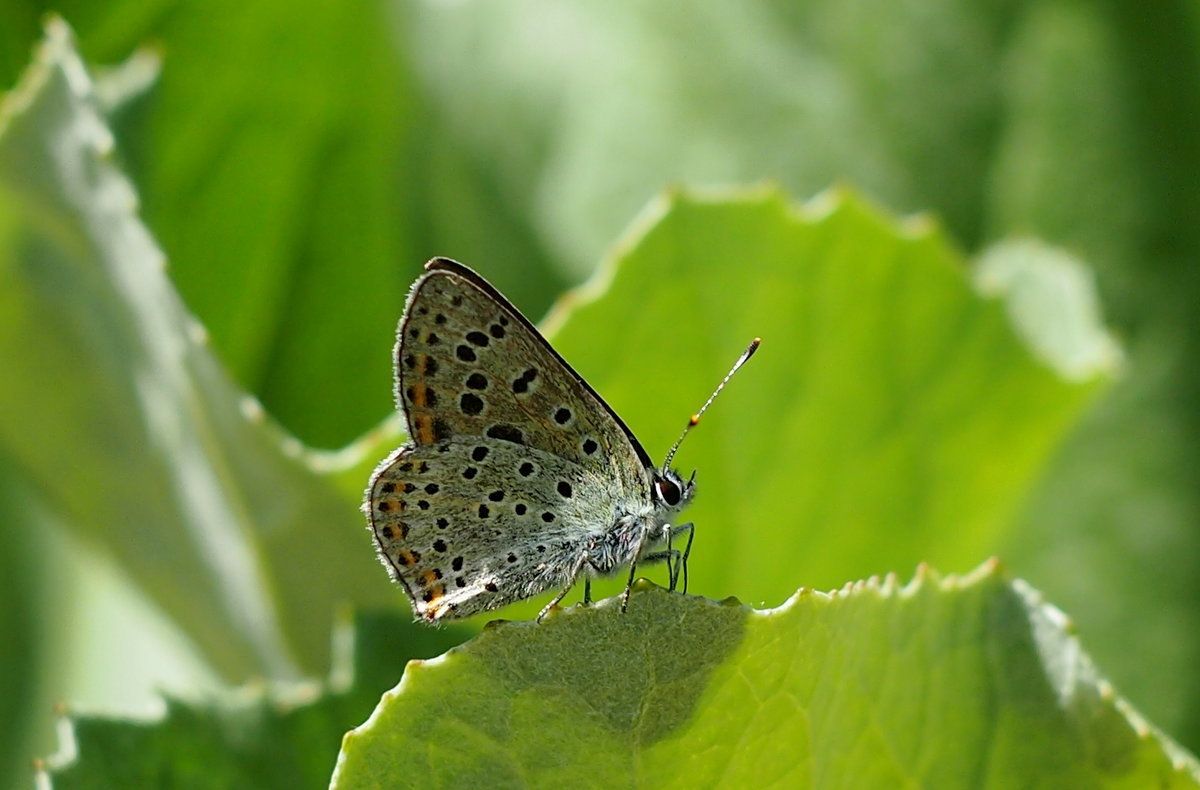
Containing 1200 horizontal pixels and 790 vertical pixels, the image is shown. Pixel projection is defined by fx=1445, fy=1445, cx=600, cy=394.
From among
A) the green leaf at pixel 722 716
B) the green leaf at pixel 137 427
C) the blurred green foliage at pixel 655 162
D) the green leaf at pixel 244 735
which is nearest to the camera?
the green leaf at pixel 722 716

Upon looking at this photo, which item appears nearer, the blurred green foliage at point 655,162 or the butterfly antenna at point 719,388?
the butterfly antenna at point 719,388

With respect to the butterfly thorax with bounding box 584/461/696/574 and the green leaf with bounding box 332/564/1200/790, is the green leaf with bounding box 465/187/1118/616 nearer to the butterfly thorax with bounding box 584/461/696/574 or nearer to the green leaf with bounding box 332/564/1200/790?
the butterfly thorax with bounding box 584/461/696/574

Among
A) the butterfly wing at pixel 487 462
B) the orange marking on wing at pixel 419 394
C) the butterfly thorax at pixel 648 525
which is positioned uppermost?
the orange marking on wing at pixel 419 394

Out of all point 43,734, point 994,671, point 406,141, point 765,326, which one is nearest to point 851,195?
point 765,326

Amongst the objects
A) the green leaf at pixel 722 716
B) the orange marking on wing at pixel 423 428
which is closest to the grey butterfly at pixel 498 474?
the orange marking on wing at pixel 423 428

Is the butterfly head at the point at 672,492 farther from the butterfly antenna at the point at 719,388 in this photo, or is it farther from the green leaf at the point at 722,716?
the green leaf at the point at 722,716

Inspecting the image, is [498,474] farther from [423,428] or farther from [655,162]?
[655,162]
